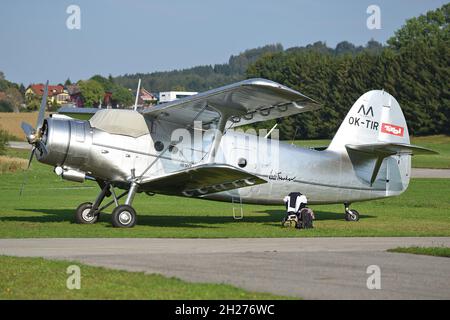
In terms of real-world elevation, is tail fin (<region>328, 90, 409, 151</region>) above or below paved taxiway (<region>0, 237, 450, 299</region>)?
above

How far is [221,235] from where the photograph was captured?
18.9 metres

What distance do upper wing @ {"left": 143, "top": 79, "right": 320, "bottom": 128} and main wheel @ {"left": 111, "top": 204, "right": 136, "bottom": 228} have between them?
7.91 ft

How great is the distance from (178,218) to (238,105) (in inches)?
225

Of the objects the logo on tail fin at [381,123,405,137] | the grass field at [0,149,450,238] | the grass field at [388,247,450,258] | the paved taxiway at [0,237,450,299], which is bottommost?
the grass field at [0,149,450,238]

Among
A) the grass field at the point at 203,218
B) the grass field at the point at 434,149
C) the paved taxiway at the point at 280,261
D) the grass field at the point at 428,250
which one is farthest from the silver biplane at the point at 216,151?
the grass field at the point at 434,149

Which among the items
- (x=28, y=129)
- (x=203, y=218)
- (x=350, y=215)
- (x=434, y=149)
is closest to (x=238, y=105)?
(x=28, y=129)

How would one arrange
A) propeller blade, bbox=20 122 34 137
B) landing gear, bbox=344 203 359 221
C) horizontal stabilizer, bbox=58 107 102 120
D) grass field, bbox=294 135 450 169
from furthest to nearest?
grass field, bbox=294 135 450 169
landing gear, bbox=344 203 359 221
horizontal stabilizer, bbox=58 107 102 120
propeller blade, bbox=20 122 34 137

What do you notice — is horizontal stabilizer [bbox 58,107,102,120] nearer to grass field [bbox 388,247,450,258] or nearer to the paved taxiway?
the paved taxiway

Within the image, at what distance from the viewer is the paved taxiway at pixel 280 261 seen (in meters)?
11.2

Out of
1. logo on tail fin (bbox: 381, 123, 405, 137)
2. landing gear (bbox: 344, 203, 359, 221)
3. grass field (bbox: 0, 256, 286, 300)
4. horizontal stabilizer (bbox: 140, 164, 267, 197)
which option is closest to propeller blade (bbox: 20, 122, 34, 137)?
horizontal stabilizer (bbox: 140, 164, 267, 197)

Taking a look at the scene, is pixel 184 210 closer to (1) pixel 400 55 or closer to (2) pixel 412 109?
(2) pixel 412 109

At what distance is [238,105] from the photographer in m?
19.7

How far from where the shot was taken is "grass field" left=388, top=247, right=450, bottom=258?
15.4 meters
